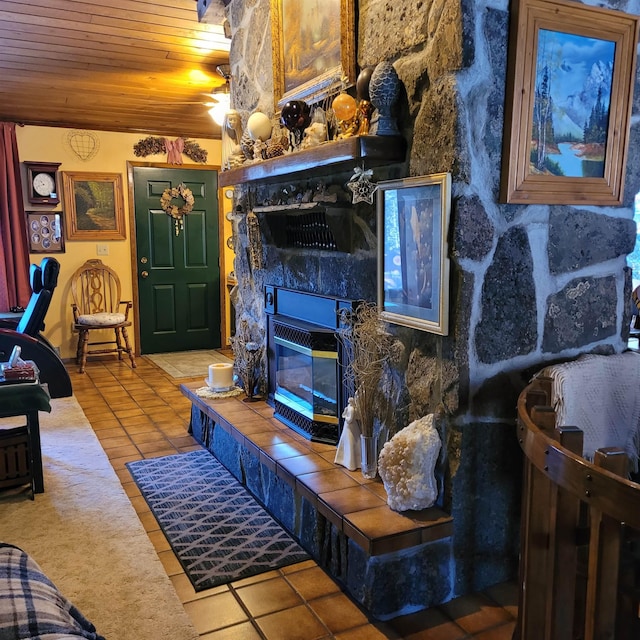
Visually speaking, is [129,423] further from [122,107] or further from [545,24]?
[545,24]

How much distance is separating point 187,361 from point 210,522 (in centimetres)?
351

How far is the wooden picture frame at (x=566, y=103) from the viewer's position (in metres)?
1.96

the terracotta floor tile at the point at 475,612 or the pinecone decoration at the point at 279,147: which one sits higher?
the pinecone decoration at the point at 279,147

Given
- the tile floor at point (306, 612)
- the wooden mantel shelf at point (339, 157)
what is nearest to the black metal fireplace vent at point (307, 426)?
the tile floor at point (306, 612)

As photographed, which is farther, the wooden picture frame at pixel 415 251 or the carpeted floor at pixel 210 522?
the carpeted floor at pixel 210 522

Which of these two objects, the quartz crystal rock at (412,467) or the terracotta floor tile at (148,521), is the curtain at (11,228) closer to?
the terracotta floor tile at (148,521)

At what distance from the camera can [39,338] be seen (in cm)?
487

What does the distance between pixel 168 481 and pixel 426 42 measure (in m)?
2.35

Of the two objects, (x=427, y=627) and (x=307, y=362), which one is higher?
(x=307, y=362)

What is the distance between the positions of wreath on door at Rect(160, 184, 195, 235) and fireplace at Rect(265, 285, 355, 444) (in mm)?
3300

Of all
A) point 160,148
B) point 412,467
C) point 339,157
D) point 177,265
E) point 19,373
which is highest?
point 160,148

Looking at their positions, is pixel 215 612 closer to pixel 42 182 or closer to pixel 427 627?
pixel 427 627

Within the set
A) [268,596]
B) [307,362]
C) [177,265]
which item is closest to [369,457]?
[268,596]

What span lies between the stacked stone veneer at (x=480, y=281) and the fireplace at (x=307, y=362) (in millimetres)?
425
